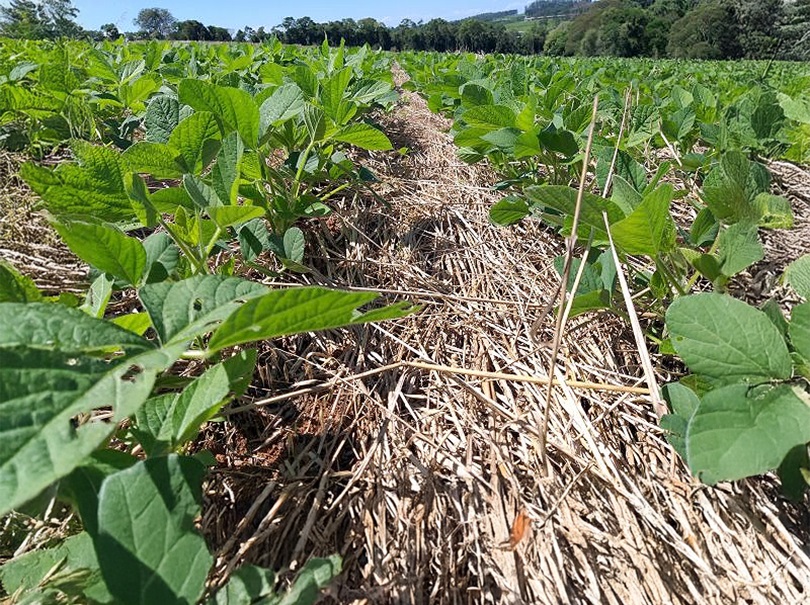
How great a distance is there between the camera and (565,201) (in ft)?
3.02

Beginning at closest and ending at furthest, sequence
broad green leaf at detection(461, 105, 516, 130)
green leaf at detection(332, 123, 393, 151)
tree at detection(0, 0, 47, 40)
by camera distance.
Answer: green leaf at detection(332, 123, 393, 151) → broad green leaf at detection(461, 105, 516, 130) → tree at detection(0, 0, 47, 40)

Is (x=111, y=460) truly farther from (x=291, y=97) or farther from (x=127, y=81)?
(x=127, y=81)

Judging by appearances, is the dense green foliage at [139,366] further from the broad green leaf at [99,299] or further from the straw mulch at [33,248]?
the straw mulch at [33,248]

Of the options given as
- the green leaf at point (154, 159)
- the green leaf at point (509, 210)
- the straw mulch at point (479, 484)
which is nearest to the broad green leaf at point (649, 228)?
the straw mulch at point (479, 484)

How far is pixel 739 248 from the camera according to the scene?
0.90 meters

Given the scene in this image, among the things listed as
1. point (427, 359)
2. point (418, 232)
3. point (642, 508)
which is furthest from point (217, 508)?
point (418, 232)

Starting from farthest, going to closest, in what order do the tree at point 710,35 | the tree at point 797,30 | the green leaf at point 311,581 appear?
1. the tree at point 710,35
2. the tree at point 797,30
3. the green leaf at point 311,581

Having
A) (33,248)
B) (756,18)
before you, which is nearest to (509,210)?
(33,248)

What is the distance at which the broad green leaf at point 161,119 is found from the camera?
1129mm

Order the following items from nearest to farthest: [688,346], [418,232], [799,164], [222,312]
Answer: [222,312] < [688,346] < [418,232] < [799,164]

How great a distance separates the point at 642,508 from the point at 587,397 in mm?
244

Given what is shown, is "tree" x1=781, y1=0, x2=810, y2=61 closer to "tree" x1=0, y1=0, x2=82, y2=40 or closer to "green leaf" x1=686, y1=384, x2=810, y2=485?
"tree" x1=0, y1=0, x2=82, y2=40

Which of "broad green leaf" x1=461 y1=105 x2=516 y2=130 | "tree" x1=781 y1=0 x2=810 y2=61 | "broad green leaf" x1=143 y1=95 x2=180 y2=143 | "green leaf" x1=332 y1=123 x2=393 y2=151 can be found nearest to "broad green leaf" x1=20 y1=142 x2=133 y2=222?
"broad green leaf" x1=143 y1=95 x2=180 y2=143

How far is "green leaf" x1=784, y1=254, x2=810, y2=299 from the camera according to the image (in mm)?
787
